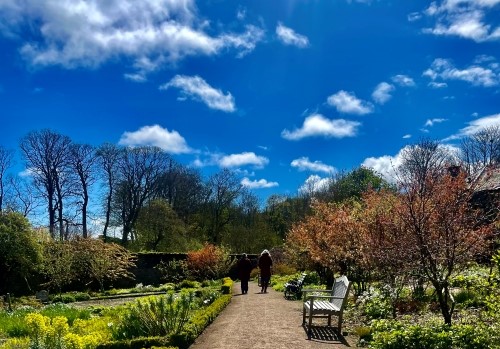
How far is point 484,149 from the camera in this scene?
36.9m

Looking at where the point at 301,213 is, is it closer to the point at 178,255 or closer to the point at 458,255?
the point at 178,255

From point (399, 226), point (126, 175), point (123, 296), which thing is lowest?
point (123, 296)

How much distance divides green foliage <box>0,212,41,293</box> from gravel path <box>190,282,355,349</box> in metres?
11.5

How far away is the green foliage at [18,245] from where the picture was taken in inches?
762

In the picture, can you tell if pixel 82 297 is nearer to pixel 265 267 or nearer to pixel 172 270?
pixel 265 267

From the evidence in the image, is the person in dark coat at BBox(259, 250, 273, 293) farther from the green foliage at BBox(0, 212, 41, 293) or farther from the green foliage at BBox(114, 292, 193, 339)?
the green foliage at BBox(0, 212, 41, 293)

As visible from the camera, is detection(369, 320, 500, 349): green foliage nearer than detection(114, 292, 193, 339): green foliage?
Yes

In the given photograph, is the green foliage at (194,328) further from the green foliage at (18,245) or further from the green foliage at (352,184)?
the green foliage at (352,184)

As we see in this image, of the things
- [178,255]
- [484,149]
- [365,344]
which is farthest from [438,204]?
[484,149]

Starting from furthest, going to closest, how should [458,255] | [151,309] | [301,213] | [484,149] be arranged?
[301,213]
[484,149]
[151,309]
[458,255]

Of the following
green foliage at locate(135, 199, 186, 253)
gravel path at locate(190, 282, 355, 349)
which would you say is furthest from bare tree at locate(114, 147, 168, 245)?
gravel path at locate(190, 282, 355, 349)

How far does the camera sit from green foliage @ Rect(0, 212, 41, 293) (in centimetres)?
1936

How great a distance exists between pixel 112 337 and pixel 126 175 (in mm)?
34406

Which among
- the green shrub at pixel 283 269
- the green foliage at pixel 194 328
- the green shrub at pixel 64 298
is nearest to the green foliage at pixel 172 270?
the green shrub at pixel 283 269
